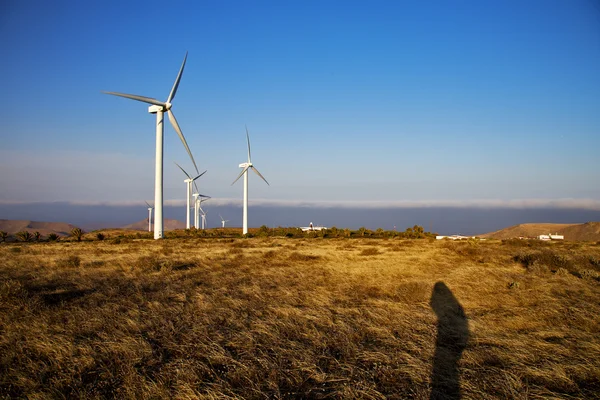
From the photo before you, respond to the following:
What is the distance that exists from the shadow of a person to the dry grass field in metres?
0.04

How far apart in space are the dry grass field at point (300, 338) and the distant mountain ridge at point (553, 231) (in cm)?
8518

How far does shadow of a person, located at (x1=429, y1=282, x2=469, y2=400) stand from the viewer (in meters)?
6.07

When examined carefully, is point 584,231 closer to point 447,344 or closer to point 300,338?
point 447,344

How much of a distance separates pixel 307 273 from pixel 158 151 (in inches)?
1401

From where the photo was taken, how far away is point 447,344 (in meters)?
8.20

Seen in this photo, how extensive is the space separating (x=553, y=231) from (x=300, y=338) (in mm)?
121419

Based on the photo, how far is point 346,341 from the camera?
26.3 ft

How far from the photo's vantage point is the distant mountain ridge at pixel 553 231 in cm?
8565

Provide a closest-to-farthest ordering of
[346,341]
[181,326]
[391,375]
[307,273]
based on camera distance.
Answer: [391,375], [346,341], [181,326], [307,273]

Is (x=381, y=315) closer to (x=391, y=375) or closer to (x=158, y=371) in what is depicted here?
(x=391, y=375)

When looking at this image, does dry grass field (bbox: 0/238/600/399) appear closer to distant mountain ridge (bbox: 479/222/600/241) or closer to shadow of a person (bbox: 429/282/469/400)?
shadow of a person (bbox: 429/282/469/400)

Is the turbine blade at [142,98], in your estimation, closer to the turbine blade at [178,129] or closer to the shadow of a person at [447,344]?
the turbine blade at [178,129]

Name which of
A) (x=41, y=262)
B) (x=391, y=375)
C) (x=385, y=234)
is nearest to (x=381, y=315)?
(x=391, y=375)

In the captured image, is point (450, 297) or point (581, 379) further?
point (450, 297)
